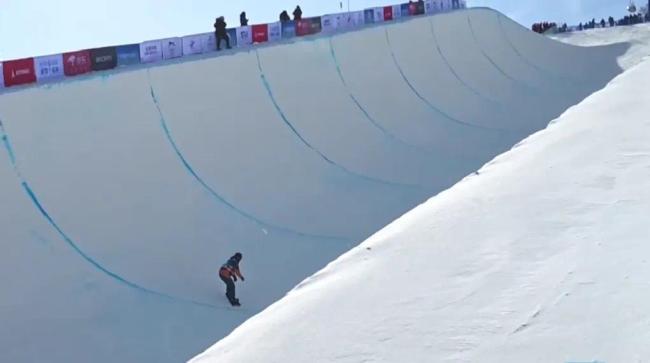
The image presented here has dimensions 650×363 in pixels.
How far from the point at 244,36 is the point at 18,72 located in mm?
6403

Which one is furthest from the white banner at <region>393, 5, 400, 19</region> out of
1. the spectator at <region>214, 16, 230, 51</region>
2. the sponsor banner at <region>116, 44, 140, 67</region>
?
the sponsor banner at <region>116, 44, 140, 67</region>

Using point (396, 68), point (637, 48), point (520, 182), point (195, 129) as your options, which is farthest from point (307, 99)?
point (637, 48)

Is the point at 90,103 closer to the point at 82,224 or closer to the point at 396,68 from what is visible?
the point at 82,224

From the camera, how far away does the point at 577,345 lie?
7.29 feet

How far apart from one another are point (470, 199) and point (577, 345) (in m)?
1.87

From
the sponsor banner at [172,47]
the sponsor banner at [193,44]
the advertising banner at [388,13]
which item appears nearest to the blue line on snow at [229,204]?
the sponsor banner at [172,47]

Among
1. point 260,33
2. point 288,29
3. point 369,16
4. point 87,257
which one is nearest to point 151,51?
point 260,33

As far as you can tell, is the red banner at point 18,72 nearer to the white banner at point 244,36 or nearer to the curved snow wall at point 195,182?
the curved snow wall at point 195,182

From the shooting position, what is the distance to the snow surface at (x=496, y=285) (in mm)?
2354

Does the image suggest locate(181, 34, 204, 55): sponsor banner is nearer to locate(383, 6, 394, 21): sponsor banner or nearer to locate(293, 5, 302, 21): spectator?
locate(293, 5, 302, 21): spectator

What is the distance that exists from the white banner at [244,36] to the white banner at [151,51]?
262 cm

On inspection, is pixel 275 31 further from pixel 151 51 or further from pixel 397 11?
pixel 397 11

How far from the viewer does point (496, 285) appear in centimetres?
279

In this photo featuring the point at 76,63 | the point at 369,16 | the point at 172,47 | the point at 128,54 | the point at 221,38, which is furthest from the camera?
the point at 369,16
